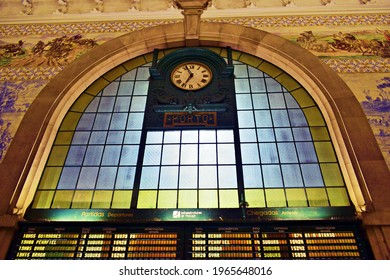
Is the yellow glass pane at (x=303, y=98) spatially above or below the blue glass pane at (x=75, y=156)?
above

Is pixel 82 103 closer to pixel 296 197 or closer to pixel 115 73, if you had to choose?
pixel 115 73

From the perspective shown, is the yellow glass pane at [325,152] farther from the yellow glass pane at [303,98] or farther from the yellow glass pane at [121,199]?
the yellow glass pane at [121,199]

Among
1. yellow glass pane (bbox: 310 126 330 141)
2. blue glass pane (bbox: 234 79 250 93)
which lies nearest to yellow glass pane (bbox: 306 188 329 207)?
yellow glass pane (bbox: 310 126 330 141)

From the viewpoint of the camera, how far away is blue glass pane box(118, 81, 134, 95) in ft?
29.4

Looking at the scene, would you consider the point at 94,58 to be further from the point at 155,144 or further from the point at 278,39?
the point at 278,39

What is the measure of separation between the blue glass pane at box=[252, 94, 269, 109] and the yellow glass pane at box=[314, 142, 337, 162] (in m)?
1.62

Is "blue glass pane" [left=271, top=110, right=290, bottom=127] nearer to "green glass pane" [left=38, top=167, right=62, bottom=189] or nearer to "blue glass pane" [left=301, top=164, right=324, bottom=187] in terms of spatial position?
"blue glass pane" [left=301, top=164, right=324, bottom=187]

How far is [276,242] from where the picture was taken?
6.18 m

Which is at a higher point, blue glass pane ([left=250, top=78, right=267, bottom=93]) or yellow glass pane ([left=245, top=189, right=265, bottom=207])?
blue glass pane ([left=250, top=78, right=267, bottom=93])

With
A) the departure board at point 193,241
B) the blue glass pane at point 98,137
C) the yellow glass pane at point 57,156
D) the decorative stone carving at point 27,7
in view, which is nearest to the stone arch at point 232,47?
the yellow glass pane at point 57,156

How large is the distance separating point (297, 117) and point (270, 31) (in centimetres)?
301

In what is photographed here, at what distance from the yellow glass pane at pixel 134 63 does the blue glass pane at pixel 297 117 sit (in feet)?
14.8

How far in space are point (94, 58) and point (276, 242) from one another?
681 cm

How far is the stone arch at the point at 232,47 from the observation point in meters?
6.87
